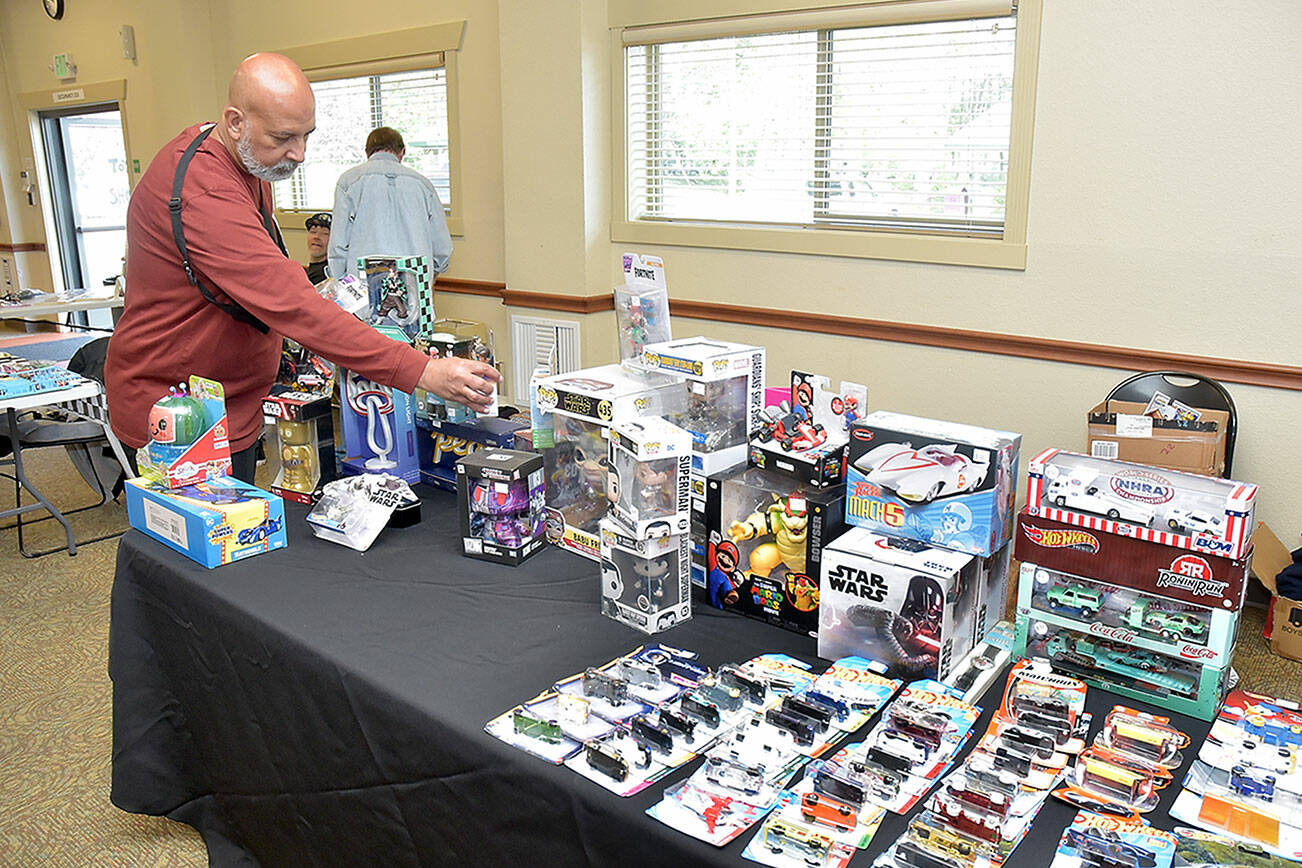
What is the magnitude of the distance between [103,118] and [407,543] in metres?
8.66

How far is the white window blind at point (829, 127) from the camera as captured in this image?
12.3 ft

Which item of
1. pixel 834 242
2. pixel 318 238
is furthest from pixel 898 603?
pixel 318 238

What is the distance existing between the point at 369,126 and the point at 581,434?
4.79 metres

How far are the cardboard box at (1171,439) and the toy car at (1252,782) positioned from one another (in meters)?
1.93

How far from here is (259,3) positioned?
6473 mm

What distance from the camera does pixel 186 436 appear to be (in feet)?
6.47

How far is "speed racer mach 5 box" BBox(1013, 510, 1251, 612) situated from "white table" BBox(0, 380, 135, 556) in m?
3.60

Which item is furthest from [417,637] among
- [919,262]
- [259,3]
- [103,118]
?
[103,118]

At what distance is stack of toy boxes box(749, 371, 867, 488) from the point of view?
166cm

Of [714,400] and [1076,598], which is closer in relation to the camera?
[1076,598]

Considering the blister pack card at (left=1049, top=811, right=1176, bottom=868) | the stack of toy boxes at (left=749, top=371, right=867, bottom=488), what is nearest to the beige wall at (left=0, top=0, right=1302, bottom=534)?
the stack of toy boxes at (left=749, top=371, right=867, bottom=488)

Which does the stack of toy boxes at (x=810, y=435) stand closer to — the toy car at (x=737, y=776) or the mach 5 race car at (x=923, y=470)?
the mach 5 race car at (x=923, y=470)

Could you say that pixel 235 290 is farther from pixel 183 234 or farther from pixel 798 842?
pixel 798 842

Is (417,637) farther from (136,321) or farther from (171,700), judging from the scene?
(136,321)
